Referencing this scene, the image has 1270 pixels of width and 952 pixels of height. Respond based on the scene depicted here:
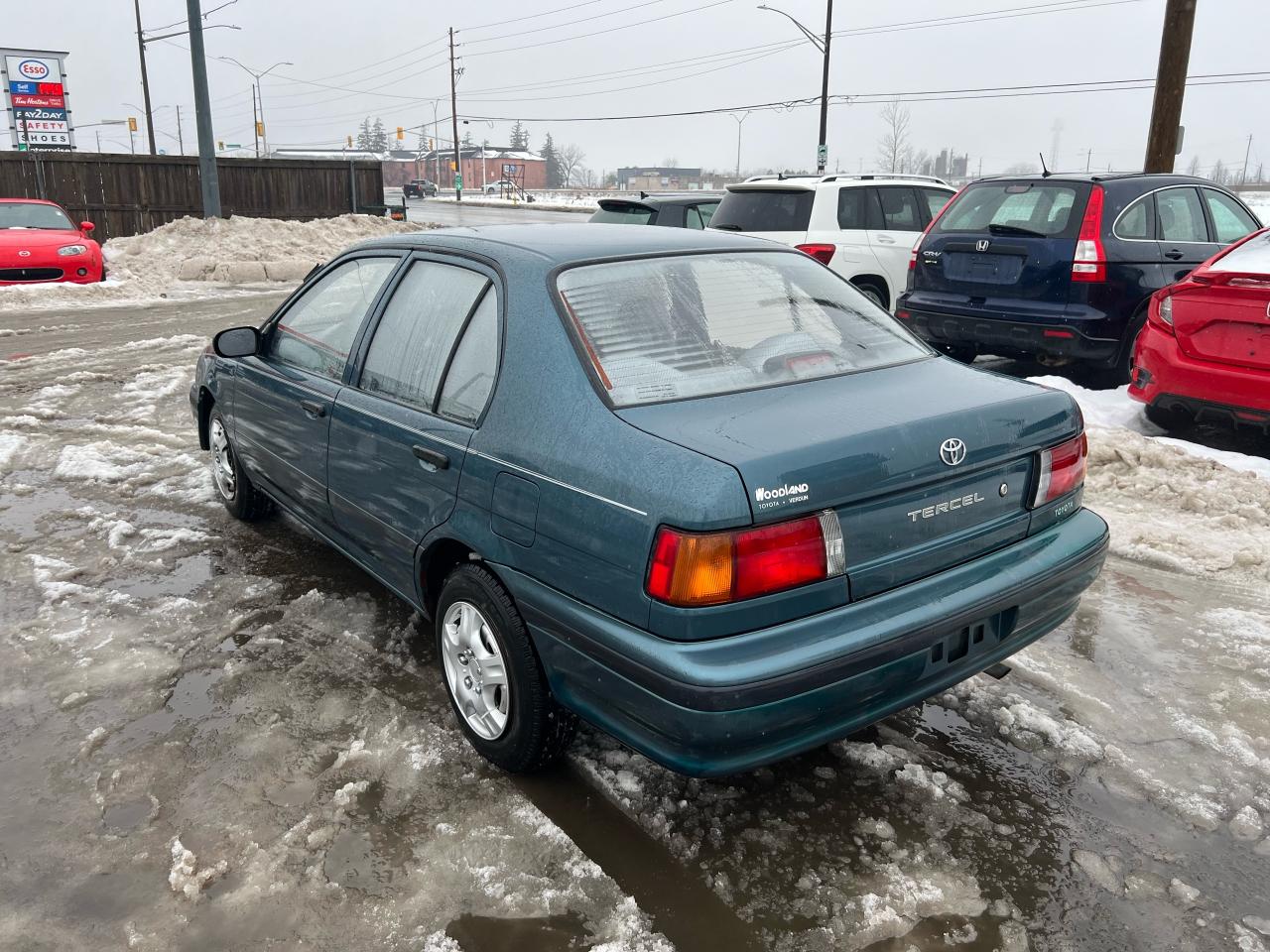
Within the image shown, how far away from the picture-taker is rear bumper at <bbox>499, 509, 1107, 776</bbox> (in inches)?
94.8

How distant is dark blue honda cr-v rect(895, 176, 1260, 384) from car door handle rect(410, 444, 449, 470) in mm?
5795

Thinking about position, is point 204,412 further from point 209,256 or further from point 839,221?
point 209,256

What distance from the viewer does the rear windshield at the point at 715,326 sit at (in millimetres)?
2914

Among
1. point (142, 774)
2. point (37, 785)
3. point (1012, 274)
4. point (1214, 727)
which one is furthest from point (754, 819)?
point (1012, 274)

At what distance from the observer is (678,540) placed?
2.39 metres

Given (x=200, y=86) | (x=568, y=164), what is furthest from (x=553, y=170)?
(x=200, y=86)

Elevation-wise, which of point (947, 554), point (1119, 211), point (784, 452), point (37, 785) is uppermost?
point (1119, 211)

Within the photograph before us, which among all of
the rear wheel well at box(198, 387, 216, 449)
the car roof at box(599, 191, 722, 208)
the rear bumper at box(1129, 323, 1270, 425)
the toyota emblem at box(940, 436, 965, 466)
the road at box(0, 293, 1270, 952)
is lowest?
the road at box(0, 293, 1270, 952)

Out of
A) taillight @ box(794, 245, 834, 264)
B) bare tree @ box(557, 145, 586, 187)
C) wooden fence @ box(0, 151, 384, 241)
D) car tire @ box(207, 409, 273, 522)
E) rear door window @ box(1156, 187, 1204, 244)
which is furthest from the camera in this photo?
bare tree @ box(557, 145, 586, 187)

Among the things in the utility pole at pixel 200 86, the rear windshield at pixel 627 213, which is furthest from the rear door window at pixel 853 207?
the utility pole at pixel 200 86

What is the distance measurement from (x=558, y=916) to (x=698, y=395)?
145cm

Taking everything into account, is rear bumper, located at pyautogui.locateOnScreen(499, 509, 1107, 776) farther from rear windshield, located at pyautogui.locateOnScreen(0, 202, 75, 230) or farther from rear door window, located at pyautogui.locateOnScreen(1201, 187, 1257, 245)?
rear windshield, located at pyautogui.locateOnScreen(0, 202, 75, 230)

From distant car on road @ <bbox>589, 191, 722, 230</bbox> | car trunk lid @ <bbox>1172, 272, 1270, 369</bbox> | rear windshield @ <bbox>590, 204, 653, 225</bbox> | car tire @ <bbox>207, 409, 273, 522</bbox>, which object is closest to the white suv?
distant car on road @ <bbox>589, 191, 722, 230</bbox>

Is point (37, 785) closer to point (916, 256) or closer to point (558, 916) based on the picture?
point (558, 916)
